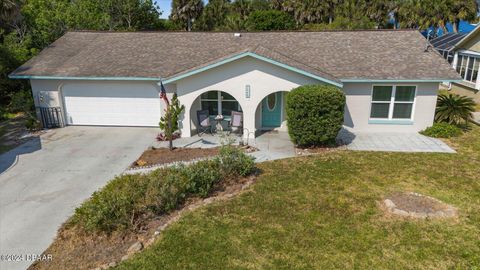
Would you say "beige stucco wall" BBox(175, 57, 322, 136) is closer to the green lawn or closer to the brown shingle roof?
the brown shingle roof

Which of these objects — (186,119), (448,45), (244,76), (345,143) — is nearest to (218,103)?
(186,119)

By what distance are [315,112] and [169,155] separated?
6.22m

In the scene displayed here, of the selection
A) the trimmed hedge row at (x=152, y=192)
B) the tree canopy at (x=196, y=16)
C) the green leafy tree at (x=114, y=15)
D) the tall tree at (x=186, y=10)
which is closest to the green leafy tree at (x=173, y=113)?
the trimmed hedge row at (x=152, y=192)

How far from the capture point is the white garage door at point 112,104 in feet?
59.4

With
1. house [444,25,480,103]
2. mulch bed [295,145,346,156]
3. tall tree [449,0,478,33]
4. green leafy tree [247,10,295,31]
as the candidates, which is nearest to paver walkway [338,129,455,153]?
mulch bed [295,145,346,156]

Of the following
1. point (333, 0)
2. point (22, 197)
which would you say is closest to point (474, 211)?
point (22, 197)

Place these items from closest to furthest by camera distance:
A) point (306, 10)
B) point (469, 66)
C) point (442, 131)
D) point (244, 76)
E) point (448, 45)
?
point (244, 76), point (442, 131), point (469, 66), point (448, 45), point (306, 10)

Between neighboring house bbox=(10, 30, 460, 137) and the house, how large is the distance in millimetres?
8702

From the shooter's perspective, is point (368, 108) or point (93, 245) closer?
point (93, 245)

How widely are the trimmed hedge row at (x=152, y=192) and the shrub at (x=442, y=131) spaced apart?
9.84 m

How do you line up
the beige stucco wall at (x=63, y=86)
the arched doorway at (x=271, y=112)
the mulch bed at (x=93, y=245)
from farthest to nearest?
the beige stucco wall at (x=63, y=86) → the arched doorway at (x=271, y=112) → the mulch bed at (x=93, y=245)

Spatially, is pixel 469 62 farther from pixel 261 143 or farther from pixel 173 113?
pixel 173 113

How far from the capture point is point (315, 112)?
14.1m

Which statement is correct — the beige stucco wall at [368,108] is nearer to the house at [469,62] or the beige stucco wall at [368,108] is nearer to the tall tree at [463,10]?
the house at [469,62]
